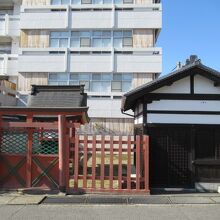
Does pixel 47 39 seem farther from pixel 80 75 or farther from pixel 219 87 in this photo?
pixel 219 87

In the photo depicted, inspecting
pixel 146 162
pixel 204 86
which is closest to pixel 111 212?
pixel 146 162

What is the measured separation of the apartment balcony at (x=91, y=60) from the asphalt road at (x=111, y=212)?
63.5ft

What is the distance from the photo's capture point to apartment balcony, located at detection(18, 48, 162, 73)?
2802 cm

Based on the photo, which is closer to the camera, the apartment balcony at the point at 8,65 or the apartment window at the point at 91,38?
the apartment window at the point at 91,38

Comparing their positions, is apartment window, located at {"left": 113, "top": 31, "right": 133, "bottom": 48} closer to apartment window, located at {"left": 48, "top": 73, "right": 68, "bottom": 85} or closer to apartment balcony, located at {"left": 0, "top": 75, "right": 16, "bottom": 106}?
apartment window, located at {"left": 48, "top": 73, "right": 68, "bottom": 85}

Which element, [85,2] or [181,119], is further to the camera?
[85,2]

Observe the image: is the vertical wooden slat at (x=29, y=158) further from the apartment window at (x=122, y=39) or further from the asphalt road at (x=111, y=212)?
the apartment window at (x=122, y=39)

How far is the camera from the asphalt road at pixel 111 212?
8.21m

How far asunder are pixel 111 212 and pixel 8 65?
78.3 ft

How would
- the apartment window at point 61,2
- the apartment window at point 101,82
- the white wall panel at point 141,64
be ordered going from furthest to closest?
the apartment window at point 61,2, the apartment window at point 101,82, the white wall panel at point 141,64

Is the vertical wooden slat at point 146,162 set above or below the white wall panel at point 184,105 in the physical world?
below

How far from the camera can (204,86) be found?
40.1 feet

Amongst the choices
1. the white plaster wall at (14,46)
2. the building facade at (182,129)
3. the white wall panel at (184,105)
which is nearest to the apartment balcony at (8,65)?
the white plaster wall at (14,46)

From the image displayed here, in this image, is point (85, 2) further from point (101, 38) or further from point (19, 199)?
point (19, 199)
